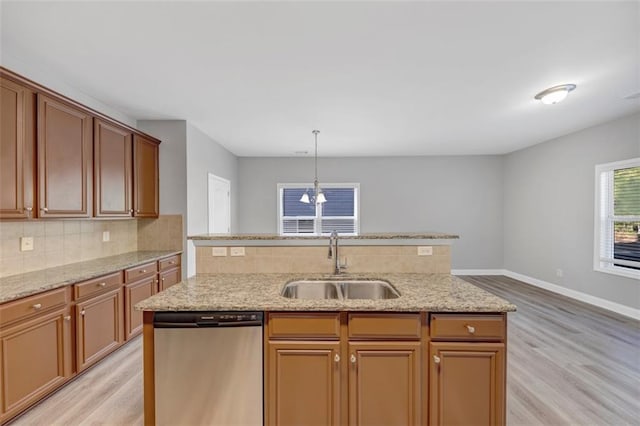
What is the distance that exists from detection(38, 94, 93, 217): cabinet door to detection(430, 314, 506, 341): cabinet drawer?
2.91 metres

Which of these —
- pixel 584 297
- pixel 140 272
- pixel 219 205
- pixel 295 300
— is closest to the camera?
pixel 295 300

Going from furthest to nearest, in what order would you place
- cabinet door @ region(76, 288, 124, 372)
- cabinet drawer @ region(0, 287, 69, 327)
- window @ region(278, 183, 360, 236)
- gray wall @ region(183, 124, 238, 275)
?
window @ region(278, 183, 360, 236), gray wall @ region(183, 124, 238, 275), cabinet door @ region(76, 288, 124, 372), cabinet drawer @ region(0, 287, 69, 327)

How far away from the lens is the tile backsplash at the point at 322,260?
91.0 inches

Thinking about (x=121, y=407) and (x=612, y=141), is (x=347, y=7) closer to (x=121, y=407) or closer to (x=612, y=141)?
(x=121, y=407)

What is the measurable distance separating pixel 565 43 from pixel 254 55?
230 cm

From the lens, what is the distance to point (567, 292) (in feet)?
15.4

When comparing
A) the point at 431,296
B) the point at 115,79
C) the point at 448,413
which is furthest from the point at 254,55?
the point at 448,413

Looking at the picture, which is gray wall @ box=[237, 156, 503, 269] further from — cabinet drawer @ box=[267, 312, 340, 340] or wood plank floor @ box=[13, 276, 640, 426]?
cabinet drawer @ box=[267, 312, 340, 340]

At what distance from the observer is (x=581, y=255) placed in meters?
4.49

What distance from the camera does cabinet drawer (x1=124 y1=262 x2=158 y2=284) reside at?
286 centimetres

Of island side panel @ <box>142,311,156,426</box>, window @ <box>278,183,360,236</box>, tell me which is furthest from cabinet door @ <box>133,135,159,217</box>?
window @ <box>278,183,360,236</box>

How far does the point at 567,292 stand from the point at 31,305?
6.48 meters

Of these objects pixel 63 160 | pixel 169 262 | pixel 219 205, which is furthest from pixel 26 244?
A: pixel 219 205

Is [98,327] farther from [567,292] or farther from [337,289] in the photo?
[567,292]
